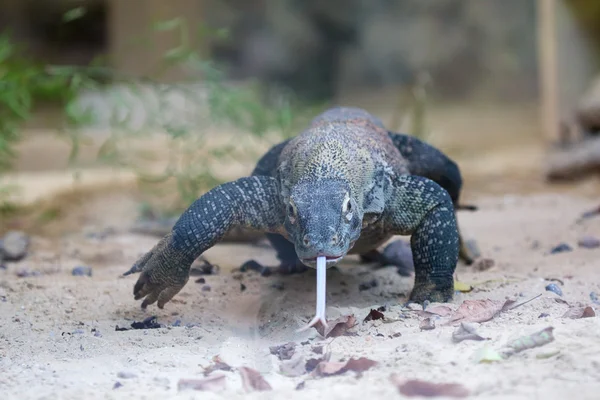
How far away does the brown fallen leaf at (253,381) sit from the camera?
8.83 ft

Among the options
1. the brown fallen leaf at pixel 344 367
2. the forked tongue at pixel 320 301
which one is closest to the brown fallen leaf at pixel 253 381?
the brown fallen leaf at pixel 344 367

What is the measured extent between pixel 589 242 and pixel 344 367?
3.10 meters

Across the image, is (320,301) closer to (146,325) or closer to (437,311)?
(437,311)

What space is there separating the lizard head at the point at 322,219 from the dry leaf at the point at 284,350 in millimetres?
397

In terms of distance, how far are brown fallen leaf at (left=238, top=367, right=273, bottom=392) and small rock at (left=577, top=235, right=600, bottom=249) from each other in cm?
325

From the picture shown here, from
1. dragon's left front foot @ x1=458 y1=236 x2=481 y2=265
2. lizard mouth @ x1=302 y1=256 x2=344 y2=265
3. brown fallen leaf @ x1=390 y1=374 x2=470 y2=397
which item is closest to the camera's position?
brown fallen leaf @ x1=390 y1=374 x2=470 y2=397

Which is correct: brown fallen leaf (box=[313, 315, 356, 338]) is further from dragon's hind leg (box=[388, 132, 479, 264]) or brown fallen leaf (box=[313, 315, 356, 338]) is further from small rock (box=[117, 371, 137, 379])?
dragon's hind leg (box=[388, 132, 479, 264])

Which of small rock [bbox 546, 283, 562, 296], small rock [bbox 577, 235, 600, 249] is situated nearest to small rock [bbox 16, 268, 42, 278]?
small rock [bbox 546, 283, 562, 296]

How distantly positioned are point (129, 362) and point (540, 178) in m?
7.40

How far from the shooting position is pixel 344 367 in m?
2.78

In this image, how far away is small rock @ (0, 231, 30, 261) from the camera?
18.9 feet

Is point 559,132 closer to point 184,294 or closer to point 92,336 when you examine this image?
point 184,294

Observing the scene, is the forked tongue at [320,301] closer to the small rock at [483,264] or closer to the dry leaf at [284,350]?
the dry leaf at [284,350]

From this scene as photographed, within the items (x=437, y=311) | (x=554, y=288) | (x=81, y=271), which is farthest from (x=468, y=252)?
(x=81, y=271)
